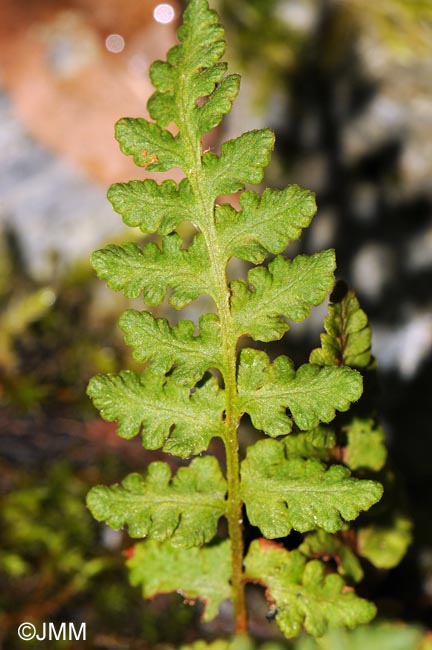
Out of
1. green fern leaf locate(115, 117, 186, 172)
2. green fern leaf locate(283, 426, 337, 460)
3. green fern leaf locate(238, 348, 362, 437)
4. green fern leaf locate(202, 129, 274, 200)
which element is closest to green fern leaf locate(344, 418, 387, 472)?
green fern leaf locate(283, 426, 337, 460)

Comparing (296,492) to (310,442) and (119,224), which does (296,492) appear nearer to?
(310,442)

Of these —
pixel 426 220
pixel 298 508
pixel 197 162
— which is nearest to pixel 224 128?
pixel 426 220

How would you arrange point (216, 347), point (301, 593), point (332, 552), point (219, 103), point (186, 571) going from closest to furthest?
1. point (219, 103)
2. point (216, 347)
3. point (301, 593)
4. point (332, 552)
5. point (186, 571)

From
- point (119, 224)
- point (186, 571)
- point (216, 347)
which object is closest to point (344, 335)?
point (216, 347)

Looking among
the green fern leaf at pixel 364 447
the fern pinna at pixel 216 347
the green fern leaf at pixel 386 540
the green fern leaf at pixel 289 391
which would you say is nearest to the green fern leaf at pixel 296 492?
the fern pinna at pixel 216 347

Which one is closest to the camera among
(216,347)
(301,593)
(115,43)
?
(216,347)

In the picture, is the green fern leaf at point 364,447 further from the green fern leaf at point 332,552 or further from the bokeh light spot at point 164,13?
the bokeh light spot at point 164,13

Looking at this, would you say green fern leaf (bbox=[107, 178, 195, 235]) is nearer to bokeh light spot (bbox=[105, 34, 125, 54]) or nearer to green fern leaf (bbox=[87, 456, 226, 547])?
green fern leaf (bbox=[87, 456, 226, 547])
